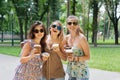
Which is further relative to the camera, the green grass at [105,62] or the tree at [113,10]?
the tree at [113,10]

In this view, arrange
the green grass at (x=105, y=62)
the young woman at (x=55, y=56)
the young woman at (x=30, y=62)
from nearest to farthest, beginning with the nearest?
the young woman at (x=30, y=62), the young woman at (x=55, y=56), the green grass at (x=105, y=62)

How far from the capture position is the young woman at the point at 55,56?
4.63 meters

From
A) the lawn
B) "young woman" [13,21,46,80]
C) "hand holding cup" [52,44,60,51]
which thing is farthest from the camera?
the lawn

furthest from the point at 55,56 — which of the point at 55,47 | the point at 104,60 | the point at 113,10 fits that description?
the point at 113,10

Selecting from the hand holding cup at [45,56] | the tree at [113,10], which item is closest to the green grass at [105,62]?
the hand holding cup at [45,56]

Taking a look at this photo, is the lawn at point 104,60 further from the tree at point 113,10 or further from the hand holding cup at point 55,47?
the tree at point 113,10

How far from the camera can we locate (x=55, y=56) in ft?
15.3

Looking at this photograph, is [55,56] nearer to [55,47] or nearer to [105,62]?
[55,47]

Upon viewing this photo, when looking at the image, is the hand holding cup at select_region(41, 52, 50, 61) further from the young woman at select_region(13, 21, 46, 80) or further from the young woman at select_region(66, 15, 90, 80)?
the young woman at select_region(66, 15, 90, 80)

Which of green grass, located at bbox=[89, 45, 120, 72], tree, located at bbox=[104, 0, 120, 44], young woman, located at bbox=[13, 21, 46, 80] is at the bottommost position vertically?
green grass, located at bbox=[89, 45, 120, 72]

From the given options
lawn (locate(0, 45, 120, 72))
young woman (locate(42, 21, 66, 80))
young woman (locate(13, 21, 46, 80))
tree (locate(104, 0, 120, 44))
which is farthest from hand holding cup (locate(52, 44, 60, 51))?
tree (locate(104, 0, 120, 44))

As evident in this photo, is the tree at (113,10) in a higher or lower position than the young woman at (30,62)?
higher

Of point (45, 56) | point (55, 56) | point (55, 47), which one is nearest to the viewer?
point (45, 56)

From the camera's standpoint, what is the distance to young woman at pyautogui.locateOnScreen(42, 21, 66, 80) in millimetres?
4629
